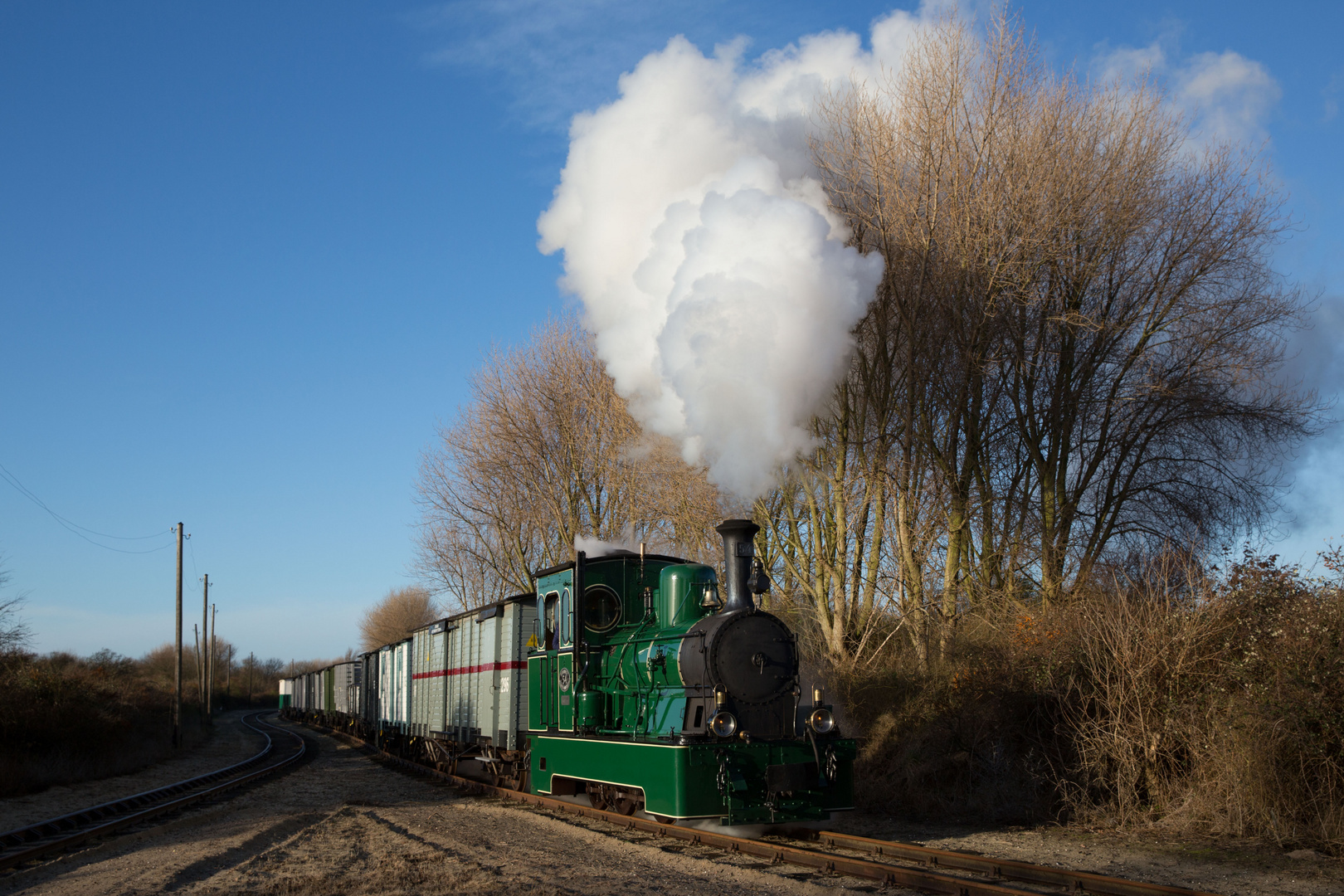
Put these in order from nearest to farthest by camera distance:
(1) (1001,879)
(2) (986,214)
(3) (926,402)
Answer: (1) (1001,879) → (2) (986,214) → (3) (926,402)

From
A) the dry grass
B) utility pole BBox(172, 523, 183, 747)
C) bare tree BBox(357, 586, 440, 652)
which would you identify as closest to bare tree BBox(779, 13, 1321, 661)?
the dry grass

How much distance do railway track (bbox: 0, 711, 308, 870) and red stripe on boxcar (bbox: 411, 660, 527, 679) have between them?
3754 millimetres

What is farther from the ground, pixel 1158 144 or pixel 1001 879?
pixel 1158 144

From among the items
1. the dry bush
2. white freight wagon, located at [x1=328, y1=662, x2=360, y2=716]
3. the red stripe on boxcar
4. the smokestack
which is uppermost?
the smokestack

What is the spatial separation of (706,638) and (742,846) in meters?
1.94

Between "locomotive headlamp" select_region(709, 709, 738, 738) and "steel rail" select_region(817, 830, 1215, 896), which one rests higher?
Answer: "locomotive headlamp" select_region(709, 709, 738, 738)

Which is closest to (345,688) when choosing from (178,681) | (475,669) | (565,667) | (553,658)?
(178,681)

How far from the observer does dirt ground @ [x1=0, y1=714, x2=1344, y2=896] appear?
7.52m

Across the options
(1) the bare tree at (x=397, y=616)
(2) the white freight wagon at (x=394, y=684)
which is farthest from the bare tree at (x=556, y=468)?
(1) the bare tree at (x=397, y=616)

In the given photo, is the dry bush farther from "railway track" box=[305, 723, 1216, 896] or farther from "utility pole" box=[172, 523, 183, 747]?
"railway track" box=[305, 723, 1216, 896]

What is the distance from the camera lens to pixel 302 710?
59969 millimetres

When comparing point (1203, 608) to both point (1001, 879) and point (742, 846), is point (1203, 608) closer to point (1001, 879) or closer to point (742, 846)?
point (1001, 879)

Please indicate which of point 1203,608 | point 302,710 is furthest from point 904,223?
point 302,710

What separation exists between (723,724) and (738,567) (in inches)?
59.9
